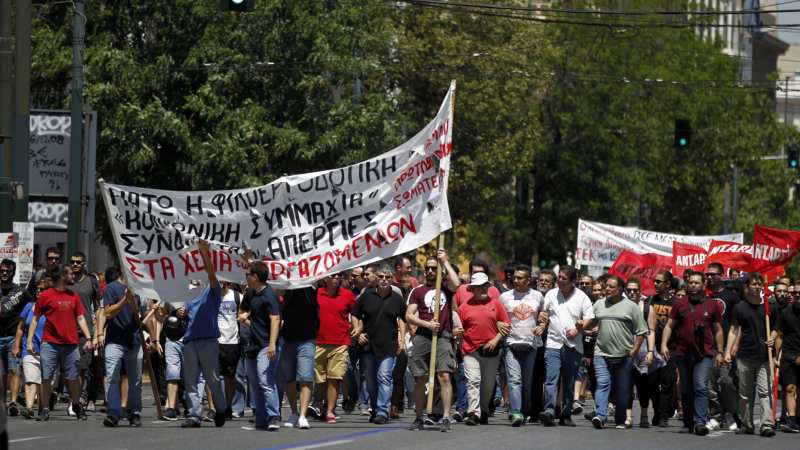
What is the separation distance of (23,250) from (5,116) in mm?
1690

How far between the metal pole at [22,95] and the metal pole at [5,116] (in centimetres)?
10

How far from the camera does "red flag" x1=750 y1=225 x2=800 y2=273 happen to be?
20.6 m

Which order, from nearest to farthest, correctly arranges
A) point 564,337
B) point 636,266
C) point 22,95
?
point 564,337
point 22,95
point 636,266

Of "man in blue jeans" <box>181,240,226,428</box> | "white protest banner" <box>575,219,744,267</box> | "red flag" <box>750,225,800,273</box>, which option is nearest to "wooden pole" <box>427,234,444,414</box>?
"man in blue jeans" <box>181,240,226,428</box>

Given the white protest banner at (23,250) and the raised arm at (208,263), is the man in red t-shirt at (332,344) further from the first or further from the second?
the white protest banner at (23,250)

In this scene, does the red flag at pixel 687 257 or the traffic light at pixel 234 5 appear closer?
the traffic light at pixel 234 5

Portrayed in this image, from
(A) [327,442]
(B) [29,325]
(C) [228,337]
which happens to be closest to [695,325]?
(A) [327,442]

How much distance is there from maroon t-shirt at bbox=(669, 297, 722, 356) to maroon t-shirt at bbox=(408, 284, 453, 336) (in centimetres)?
248

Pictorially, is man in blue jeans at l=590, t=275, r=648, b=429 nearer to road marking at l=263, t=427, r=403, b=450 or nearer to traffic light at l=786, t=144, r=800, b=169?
road marking at l=263, t=427, r=403, b=450

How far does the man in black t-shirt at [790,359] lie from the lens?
63.1 ft

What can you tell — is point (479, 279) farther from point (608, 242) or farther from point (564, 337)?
point (608, 242)

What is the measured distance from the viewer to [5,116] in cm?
2111

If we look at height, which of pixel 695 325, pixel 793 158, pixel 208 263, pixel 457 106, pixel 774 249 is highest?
pixel 457 106

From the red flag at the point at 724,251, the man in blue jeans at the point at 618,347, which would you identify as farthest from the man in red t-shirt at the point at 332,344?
the red flag at the point at 724,251
